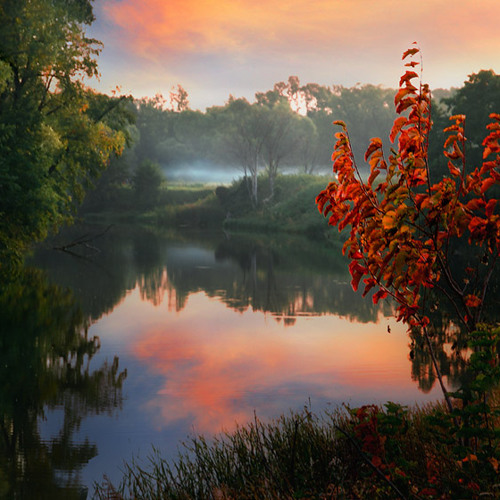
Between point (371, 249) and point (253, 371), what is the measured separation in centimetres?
835

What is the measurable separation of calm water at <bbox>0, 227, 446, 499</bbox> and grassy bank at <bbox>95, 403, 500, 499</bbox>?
4.76 ft

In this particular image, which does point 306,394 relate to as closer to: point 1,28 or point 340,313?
point 340,313

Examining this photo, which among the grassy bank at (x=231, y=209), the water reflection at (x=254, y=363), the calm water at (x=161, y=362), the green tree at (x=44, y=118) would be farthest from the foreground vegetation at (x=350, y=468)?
the grassy bank at (x=231, y=209)

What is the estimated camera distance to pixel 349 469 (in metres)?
6.55

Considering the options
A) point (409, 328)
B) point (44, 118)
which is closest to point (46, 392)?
point (409, 328)

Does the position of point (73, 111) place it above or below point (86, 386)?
above

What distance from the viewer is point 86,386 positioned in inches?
480

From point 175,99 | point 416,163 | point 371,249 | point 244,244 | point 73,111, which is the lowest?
point 244,244

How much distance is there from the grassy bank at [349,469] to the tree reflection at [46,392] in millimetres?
846

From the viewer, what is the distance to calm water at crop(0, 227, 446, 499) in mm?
9367

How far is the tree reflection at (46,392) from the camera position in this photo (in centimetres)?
816

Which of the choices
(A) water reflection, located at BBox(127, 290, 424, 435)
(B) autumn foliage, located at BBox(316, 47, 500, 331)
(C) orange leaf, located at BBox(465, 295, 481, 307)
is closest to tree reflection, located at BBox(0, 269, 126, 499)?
(A) water reflection, located at BBox(127, 290, 424, 435)

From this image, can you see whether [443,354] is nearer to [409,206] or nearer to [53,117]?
[409,206]

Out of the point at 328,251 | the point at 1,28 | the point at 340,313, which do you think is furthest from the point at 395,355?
the point at 328,251
